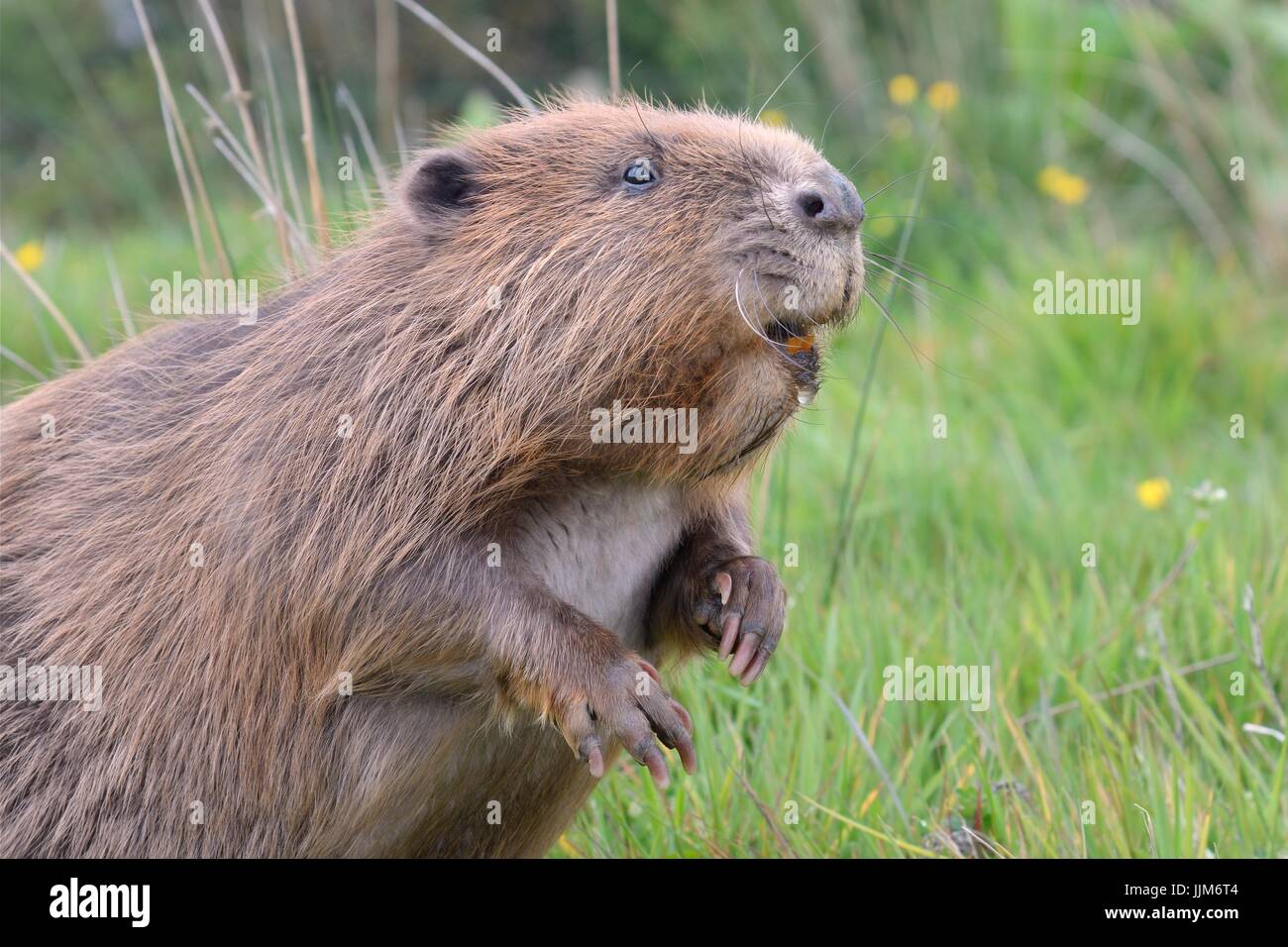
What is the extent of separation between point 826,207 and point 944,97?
4673 millimetres

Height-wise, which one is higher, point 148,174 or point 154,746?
point 148,174

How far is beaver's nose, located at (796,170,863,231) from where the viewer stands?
9.43 feet

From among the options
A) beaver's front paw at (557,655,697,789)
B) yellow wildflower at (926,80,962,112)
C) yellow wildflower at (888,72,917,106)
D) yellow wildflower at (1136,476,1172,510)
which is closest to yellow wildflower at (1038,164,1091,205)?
yellow wildflower at (926,80,962,112)

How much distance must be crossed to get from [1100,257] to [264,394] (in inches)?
178

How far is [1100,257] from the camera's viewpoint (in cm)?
666

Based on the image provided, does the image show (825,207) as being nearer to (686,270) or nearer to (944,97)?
(686,270)

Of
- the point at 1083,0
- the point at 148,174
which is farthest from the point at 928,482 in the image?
the point at 148,174

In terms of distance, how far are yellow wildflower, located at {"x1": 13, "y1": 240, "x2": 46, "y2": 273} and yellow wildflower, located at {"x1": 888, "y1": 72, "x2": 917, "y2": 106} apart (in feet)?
13.5

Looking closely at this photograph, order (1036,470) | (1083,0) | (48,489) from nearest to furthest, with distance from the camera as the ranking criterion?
1. (48,489)
2. (1036,470)
3. (1083,0)

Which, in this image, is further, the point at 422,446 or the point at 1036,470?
the point at 1036,470

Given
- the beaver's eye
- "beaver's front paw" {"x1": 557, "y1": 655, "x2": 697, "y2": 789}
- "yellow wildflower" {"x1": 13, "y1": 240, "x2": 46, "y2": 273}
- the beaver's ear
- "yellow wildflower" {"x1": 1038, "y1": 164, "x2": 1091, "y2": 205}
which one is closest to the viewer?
"beaver's front paw" {"x1": 557, "y1": 655, "x2": 697, "y2": 789}

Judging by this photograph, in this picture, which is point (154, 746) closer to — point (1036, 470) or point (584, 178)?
point (584, 178)

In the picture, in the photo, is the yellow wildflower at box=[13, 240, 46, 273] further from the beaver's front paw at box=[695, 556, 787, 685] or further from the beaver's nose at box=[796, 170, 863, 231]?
the beaver's nose at box=[796, 170, 863, 231]

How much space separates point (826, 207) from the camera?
288 centimetres
